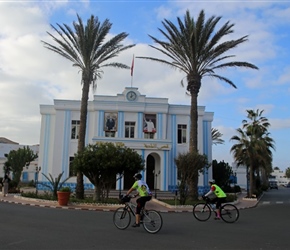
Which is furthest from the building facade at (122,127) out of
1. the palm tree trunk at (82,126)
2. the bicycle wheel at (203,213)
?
the bicycle wheel at (203,213)

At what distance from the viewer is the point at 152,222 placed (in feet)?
32.9

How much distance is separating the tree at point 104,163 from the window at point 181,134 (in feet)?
47.0

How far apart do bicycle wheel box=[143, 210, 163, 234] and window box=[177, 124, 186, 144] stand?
25167 mm

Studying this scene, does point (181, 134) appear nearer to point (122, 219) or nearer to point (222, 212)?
point (222, 212)

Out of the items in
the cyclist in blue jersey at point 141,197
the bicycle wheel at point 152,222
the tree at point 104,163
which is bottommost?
the bicycle wheel at point 152,222

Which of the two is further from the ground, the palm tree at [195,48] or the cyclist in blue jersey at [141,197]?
the palm tree at [195,48]

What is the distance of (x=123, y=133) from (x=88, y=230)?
2422cm

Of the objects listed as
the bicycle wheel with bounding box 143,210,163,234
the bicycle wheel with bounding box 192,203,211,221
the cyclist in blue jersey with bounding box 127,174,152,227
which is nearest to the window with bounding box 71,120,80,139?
the bicycle wheel with bounding box 192,203,211,221

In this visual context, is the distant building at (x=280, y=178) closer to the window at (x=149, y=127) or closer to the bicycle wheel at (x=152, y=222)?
the window at (x=149, y=127)

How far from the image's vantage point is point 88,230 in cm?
1033

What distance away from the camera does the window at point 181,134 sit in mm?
35250

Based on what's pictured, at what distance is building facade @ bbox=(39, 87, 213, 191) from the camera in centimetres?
3391

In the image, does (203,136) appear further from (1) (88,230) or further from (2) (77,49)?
(1) (88,230)

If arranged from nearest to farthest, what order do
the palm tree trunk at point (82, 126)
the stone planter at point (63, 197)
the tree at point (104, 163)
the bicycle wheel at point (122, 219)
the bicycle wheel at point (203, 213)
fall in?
the bicycle wheel at point (122, 219), the bicycle wheel at point (203, 213), the stone planter at point (63, 197), the tree at point (104, 163), the palm tree trunk at point (82, 126)
